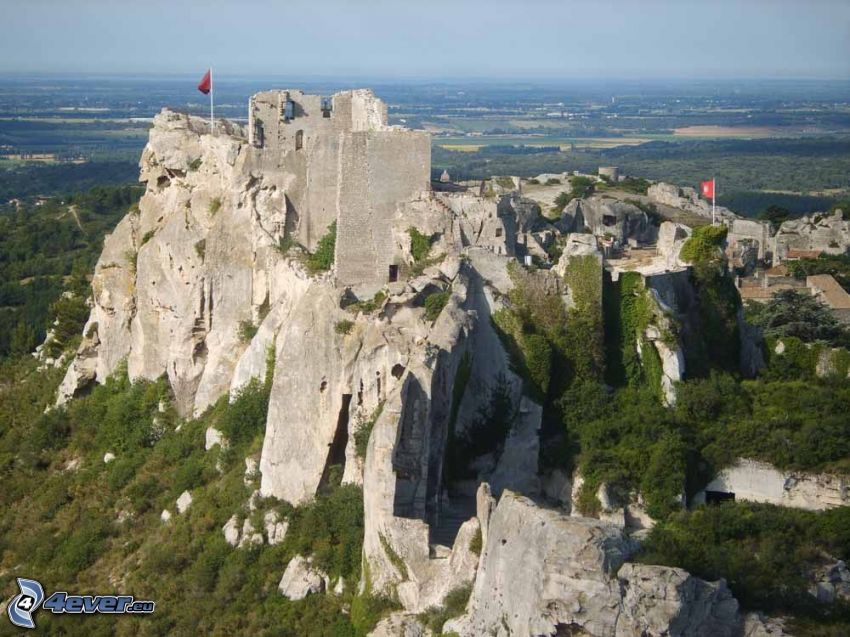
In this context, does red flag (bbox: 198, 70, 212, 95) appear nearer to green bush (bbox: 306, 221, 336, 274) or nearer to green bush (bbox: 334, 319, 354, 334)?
green bush (bbox: 306, 221, 336, 274)

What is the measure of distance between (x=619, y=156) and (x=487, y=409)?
6028 inches

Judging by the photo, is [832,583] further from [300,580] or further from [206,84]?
[206,84]

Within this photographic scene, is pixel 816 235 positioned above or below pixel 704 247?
below

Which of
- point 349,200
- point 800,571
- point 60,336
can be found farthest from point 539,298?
point 60,336

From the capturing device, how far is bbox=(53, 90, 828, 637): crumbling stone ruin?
64.6 ft

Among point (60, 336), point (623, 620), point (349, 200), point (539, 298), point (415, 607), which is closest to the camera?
point (623, 620)

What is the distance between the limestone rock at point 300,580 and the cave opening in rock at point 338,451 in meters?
A: 2.10

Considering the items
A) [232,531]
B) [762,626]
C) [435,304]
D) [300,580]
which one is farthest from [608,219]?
[762,626]

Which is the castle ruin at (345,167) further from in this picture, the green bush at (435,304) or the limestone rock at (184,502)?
the limestone rock at (184,502)

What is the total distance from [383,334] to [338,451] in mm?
2828

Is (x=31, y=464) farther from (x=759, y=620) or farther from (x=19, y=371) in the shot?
(x=759, y=620)

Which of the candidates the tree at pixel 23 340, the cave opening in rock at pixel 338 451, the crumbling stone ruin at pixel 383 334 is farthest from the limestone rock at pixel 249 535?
the tree at pixel 23 340

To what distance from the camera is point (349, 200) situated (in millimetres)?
33844

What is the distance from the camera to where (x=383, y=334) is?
28953 mm
